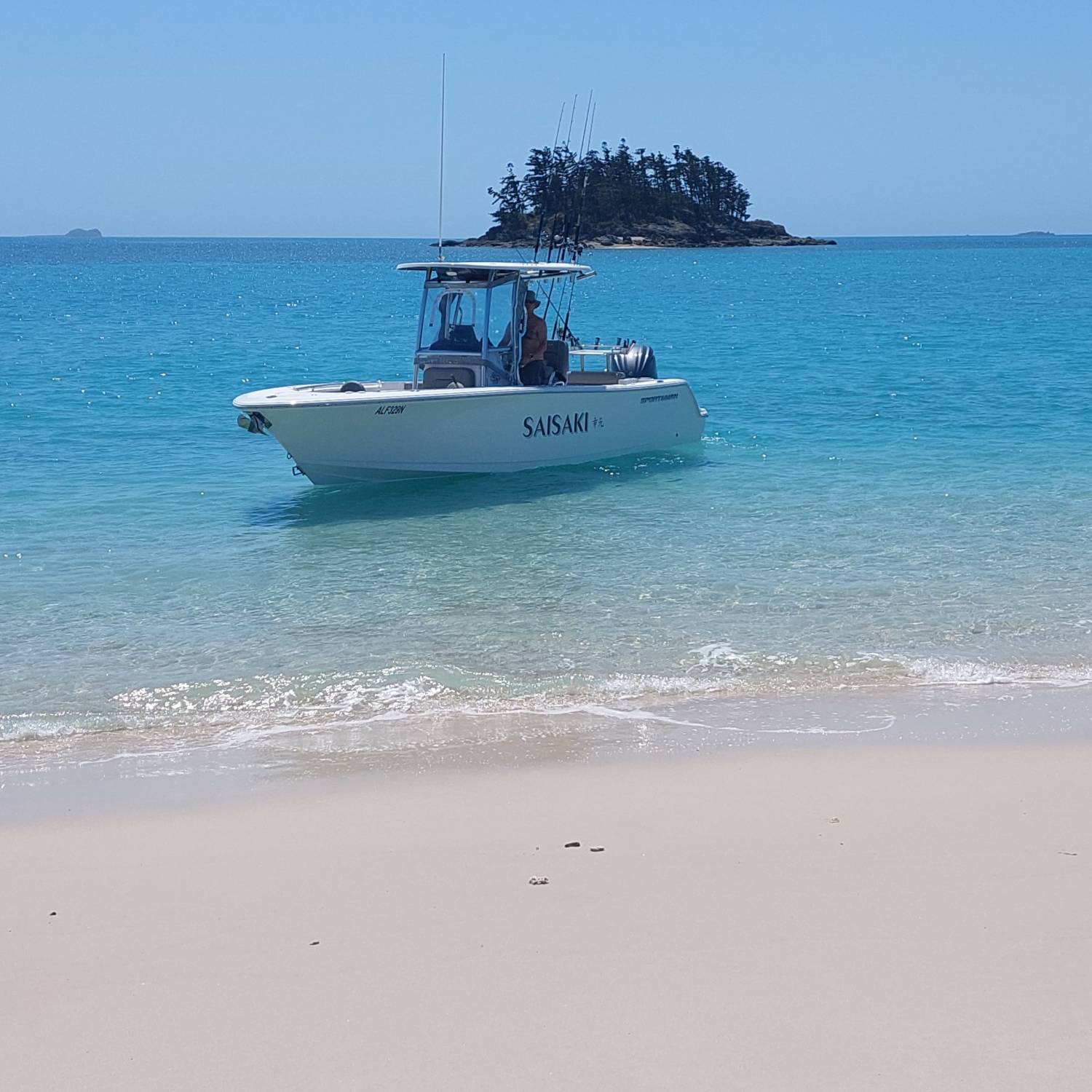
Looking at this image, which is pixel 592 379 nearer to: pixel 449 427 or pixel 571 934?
pixel 449 427

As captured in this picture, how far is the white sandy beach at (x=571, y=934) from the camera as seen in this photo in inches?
157

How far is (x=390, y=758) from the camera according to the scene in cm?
686

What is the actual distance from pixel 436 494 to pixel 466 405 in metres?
1.07

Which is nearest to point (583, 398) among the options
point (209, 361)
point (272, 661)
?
point (272, 661)

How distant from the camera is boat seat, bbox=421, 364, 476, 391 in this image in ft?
50.0

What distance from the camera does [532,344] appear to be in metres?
15.5

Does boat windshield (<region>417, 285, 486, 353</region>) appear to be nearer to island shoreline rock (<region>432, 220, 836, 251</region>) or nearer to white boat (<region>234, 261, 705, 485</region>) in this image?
white boat (<region>234, 261, 705, 485</region>)

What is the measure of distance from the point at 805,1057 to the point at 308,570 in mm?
8032

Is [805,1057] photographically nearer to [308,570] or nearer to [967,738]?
[967,738]

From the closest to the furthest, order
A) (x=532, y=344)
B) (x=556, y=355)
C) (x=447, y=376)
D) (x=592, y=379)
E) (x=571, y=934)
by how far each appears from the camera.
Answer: (x=571, y=934) → (x=447, y=376) → (x=532, y=344) → (x=556, y=355) → (x=592, y=379)

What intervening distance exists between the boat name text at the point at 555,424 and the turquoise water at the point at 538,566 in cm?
50

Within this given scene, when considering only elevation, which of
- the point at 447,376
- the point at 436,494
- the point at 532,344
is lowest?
the point at 436,494

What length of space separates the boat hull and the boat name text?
1cm

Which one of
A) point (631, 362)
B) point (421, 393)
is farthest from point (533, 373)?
point (631, 362)
